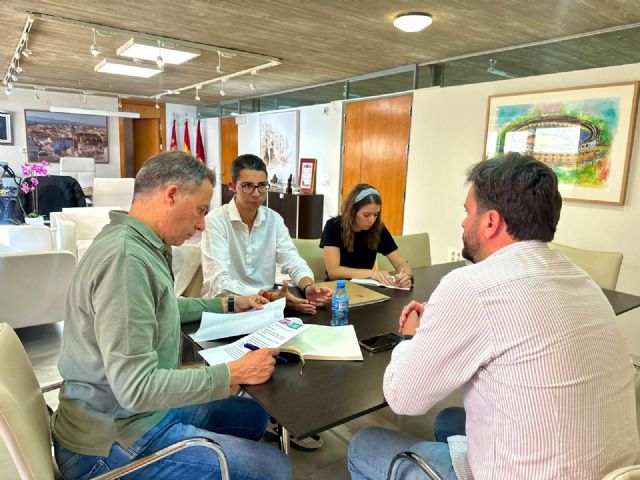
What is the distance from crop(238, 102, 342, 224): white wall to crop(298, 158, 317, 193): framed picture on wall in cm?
6

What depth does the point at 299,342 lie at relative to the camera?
4.84 ft

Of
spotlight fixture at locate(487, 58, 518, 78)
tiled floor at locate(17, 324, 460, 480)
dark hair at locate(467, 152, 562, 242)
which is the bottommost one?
tiled floor at locate(17, 324, 460, 480)

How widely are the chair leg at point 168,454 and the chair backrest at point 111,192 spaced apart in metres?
6.07

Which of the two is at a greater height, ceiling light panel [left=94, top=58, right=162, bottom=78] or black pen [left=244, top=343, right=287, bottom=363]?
ceiling light panel [left=94, top=58, right=162, bottom=78]

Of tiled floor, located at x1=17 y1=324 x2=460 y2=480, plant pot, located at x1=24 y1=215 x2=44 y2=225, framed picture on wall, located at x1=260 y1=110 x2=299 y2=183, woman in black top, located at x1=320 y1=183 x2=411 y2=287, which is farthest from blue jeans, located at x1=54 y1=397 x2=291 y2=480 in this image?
framed picture on wall, located at x1=260 y1=110 x2=299 y2=183

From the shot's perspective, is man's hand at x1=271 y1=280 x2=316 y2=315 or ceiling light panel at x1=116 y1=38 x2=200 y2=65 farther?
ceiling light panel at x1=116 y1=38 x2=200 y2=65

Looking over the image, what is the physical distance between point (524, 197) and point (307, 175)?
5.28 metres

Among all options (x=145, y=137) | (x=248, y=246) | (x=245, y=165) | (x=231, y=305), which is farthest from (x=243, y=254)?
(x=145, y=137)

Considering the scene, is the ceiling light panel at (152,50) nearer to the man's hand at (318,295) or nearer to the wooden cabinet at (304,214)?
the wooden cabinet at (304,214)

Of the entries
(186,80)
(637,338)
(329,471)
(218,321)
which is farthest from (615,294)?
(186,80)

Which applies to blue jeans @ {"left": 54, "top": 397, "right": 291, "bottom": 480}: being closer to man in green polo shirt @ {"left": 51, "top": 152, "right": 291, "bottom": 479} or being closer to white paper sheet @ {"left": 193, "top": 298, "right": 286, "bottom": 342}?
man in green polo shirt @ {"left": 51, "top": 152, "right": 291, "bottom": 479}

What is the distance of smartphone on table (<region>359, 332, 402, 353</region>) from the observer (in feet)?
4.85

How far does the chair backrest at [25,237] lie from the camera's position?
383 centimetres

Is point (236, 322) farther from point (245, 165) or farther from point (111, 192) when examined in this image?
point (111, 192)
